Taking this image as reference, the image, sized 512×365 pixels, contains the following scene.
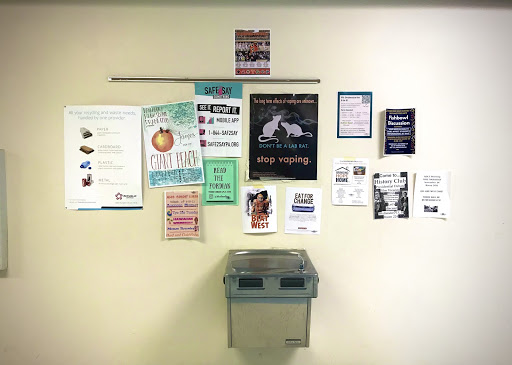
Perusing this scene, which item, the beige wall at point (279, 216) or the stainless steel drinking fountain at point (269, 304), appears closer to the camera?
the stainless steel drinking fountain at point (269, 304)

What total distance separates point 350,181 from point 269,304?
67cm

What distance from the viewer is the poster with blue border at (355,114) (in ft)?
3.93

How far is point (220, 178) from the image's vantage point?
121 centimetres

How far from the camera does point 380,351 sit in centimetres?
126

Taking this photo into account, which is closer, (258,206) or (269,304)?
(269,304)

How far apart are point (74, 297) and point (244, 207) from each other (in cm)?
93

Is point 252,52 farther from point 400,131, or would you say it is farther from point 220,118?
point 400,131

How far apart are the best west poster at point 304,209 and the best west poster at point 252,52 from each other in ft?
1.91

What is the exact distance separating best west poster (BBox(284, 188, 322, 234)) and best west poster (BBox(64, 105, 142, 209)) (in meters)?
0.72

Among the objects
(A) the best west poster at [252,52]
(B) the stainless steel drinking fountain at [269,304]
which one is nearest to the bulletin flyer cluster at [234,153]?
(A) the best west poster at [252,52]

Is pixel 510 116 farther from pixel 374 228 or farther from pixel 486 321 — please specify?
pixel 486 321

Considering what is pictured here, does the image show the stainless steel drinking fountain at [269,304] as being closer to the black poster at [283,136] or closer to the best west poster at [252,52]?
the black poster at [283,136]

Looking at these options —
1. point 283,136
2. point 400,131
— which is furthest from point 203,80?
point 400,131

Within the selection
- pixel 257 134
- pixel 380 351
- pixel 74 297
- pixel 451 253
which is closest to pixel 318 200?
pixel 257 134
